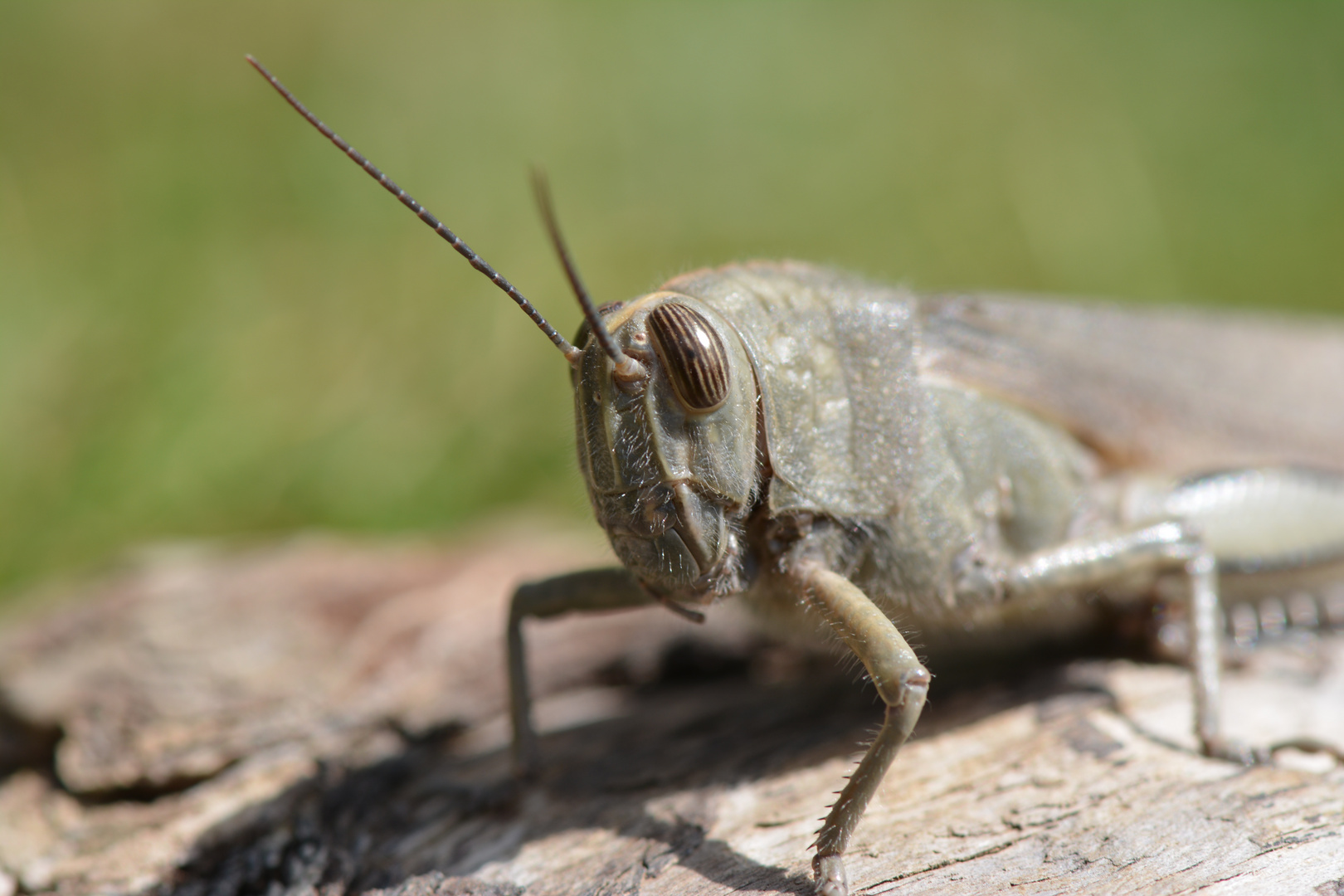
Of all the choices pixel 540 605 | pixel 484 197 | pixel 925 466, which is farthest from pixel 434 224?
pixel 484 197

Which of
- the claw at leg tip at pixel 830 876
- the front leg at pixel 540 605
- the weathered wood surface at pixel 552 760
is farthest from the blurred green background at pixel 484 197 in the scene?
the claw at leg tip at pixel 830 876

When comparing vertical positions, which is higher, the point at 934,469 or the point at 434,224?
the point at 434,224

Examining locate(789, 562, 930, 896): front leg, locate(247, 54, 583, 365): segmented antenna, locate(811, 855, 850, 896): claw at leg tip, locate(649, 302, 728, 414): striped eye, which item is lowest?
locate(811, 855, 850, 896): claw at leg tip

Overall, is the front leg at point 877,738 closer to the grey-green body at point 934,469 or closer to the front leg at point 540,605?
the grey-green body at point 934,469

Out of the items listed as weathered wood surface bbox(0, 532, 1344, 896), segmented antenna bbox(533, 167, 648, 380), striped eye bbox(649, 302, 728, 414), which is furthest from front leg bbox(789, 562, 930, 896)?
segmented antenna bbox(533, 167, 648, 380)

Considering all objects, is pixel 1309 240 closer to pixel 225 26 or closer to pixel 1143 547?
pixel 1143 547

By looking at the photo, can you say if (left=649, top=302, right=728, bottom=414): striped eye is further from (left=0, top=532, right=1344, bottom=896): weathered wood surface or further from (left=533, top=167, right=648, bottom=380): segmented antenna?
(left=0, top=532, right=1344, bottom=896): weathered wood surface

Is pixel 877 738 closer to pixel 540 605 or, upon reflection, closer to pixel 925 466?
pixel 925 466
